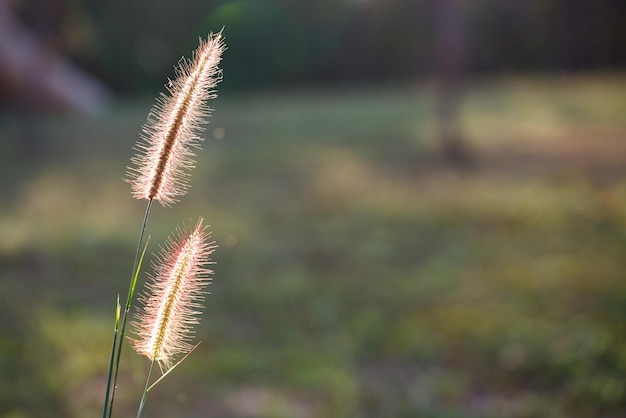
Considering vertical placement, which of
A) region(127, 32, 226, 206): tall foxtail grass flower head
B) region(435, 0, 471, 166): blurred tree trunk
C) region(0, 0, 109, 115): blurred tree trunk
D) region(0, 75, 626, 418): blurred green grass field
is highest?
region(0, 0, 109, 115): blurred tree trunk

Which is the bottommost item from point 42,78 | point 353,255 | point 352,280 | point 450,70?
point 352,280

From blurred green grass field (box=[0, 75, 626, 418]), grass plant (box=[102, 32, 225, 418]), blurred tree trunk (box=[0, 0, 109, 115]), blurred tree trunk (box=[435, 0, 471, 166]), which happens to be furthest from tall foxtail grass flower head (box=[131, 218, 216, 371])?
blurred tree trunk (box=[0, 0, 109, 115])

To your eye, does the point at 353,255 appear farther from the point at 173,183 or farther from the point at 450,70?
the point at 173,183

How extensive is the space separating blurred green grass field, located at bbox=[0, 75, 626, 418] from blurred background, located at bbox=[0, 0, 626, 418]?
21 millimetres

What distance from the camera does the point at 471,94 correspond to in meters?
17.2

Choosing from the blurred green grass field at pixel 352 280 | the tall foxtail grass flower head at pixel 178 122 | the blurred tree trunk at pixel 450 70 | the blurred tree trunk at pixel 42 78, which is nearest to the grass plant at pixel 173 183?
the tall foxtail grass flower head at pixel 178 122

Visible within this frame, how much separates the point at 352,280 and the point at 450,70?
5185 mm

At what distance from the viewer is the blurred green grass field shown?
11.8 ft

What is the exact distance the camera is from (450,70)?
9570 millimetres

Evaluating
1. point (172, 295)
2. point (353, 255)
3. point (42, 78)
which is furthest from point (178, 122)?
point (42, 78)

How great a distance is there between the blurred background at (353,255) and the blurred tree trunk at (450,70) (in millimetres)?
41

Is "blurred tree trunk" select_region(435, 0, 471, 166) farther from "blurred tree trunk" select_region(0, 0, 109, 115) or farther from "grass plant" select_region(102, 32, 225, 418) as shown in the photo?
"blurred tree trunk" select_region(0, 0, 109, 115)

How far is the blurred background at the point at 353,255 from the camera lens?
3.64m

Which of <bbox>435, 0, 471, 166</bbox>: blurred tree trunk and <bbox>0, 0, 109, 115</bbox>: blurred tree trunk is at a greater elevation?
<bbox>0, 0, 109, 115</bbox>: blurred tree trunk
